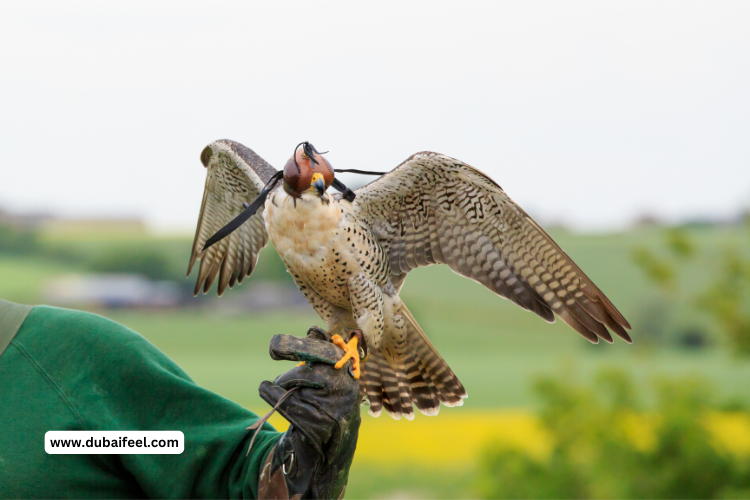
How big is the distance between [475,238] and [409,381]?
55 cm

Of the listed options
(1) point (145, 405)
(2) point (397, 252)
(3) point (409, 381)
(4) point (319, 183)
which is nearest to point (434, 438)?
(3) point (409, 381)

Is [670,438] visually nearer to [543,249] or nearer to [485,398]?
[543,249]

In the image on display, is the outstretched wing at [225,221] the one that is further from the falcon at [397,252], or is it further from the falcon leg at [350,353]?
the falcon leg at [350,353]

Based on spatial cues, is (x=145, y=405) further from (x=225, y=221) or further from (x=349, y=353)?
(x=225, y=221)

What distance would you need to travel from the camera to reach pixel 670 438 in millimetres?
Result: 6250

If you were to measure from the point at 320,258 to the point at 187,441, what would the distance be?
580mm

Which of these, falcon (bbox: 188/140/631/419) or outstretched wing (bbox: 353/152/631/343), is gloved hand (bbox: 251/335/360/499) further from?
outstretched wing (bbox: 353/152/631/343)

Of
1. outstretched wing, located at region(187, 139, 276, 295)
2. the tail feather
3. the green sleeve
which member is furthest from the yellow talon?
outstretched wing, located at region(187, 139, 276, 295)

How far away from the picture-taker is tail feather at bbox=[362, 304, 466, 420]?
226cm

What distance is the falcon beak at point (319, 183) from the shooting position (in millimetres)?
1594

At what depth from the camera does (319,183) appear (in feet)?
5.26

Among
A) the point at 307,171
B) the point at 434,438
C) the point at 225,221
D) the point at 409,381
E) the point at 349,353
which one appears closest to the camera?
the point at 307,171

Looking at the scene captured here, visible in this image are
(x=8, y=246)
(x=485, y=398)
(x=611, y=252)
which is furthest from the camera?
(x=8, y=246)

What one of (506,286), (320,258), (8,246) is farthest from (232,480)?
(8,246)
